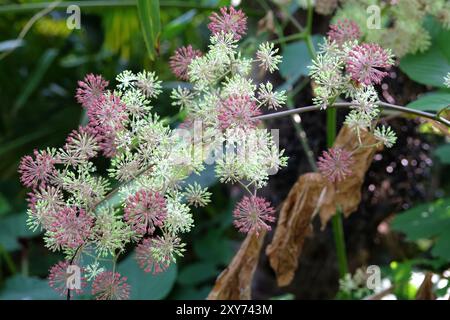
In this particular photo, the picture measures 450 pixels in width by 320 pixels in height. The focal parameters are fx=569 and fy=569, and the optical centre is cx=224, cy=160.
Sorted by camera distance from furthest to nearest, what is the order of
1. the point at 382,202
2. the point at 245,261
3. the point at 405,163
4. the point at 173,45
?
the point at 173,45 < the point at 382,202 < the point at 405,163 < the point at 245,261

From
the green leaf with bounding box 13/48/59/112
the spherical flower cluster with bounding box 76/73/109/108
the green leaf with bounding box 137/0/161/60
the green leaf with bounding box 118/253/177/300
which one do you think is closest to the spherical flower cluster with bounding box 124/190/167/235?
the spherical flower cluster with bounding box 76/73/109/108

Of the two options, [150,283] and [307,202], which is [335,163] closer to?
[307,202]

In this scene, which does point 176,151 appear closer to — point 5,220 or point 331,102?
point 331,102

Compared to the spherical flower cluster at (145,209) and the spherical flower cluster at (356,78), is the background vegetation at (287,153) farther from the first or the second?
the spherical flower cluster at (145,209)

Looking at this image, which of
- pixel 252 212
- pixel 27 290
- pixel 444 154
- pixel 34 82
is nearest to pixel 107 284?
pixel 252 212

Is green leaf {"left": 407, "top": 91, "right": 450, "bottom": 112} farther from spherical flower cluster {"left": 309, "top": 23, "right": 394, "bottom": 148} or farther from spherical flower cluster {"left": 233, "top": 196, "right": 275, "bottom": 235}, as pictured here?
spherical flower cluster {"left": 233, "top": 196, "right": 275, "bottom": 235}

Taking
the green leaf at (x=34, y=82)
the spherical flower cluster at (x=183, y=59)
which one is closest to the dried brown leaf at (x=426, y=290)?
the spherical flower cluster at (x=183, y=59)
